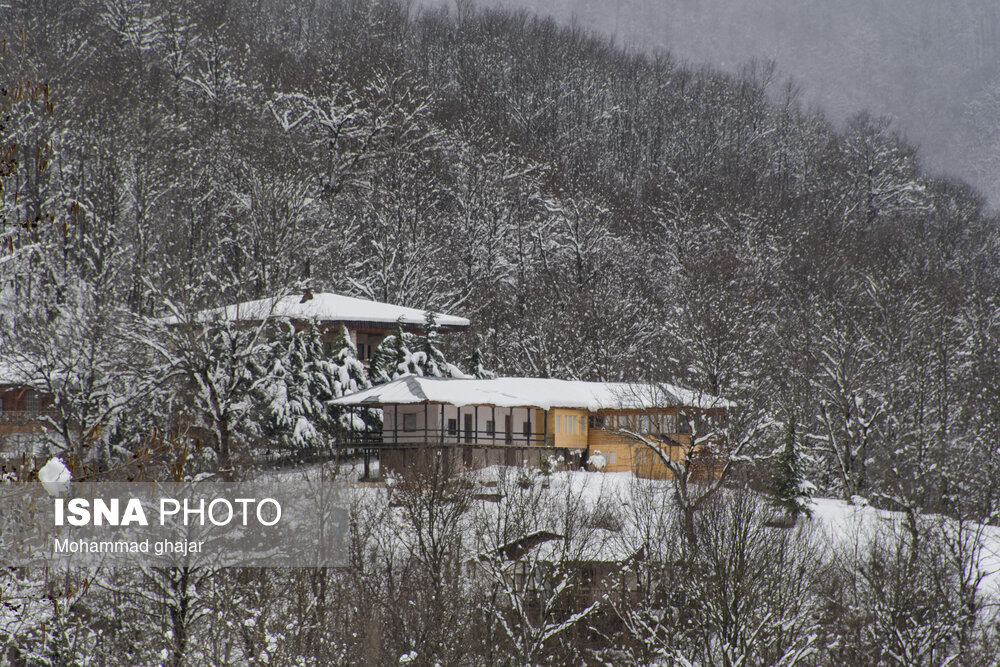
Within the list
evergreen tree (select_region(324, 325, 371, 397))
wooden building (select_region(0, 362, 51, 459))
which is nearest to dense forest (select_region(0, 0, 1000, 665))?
wooden building (select_region(0, 362, 51, 459))

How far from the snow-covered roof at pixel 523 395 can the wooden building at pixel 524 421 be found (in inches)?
2.0

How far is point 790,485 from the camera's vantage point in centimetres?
4144

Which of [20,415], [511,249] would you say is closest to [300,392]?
[20,415]

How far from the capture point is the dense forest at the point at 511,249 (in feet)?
104

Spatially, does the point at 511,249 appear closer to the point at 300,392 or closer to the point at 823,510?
the point at 300,392

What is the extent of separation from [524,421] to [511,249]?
95.8 ft

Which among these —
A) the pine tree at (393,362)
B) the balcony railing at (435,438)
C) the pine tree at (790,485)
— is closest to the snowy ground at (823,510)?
the pine tree at (790,485)

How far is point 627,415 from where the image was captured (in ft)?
159

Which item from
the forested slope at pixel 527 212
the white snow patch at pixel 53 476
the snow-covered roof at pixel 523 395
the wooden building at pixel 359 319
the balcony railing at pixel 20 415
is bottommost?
the balcony railing at pixel 20 415

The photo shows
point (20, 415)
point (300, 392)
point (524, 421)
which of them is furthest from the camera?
point (524, 421)

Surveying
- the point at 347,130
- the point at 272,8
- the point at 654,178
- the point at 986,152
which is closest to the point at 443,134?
the point at 347,130

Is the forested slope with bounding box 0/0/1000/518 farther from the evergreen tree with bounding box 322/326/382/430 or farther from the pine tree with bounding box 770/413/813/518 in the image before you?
the evergreen tree with bounding box 322/326/382/430

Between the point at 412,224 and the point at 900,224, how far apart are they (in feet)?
143

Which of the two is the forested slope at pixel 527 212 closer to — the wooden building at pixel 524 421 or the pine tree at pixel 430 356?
the wooden building at pixel 524 421
